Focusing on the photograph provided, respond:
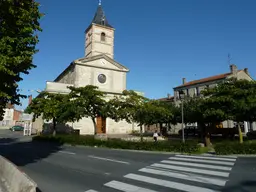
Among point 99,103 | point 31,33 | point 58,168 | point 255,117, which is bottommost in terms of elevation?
point 58,168

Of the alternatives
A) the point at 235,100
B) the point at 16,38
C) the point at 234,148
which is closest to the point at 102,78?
the point at 235,100

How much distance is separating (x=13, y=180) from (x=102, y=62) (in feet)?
98.2

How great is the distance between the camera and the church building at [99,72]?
106ft

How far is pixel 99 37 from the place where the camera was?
36031 mm

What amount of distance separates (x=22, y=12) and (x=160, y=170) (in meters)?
8.01

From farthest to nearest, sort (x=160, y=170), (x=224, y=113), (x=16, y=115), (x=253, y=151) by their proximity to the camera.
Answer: (x=16, y=115)
(x=224, y=113)
(x=253, y=151)
(x=160, y=170)

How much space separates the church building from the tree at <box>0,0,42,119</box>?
23.4m

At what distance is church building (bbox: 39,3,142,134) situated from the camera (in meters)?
32.3

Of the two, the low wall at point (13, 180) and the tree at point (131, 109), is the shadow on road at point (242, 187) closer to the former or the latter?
the low wall at point (13, 180)

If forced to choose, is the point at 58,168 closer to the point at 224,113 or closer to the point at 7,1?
the point at 7,1

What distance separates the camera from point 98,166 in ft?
→ 31.2

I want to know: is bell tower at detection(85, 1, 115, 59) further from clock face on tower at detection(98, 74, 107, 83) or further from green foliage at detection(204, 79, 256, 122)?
green foliage at detection(204, 79, 256, 122)

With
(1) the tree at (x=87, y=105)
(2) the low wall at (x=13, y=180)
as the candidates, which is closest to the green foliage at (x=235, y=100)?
(1) the tree at (x=87, y=105)

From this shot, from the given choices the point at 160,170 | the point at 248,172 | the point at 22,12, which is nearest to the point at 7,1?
the point at 22,12
